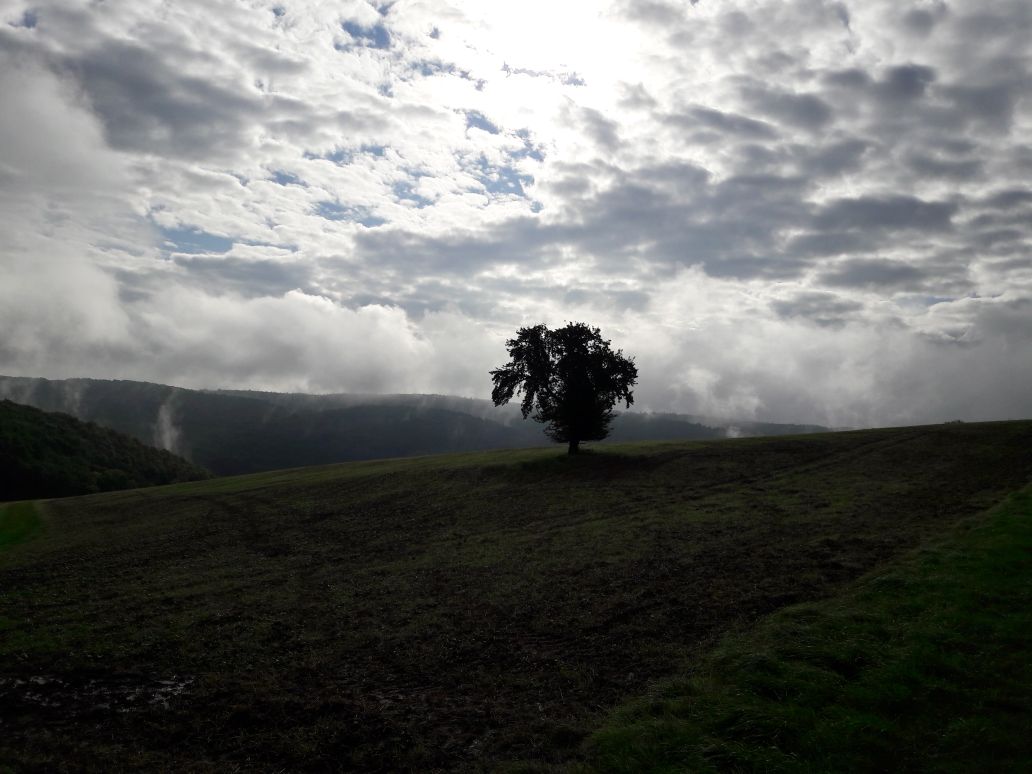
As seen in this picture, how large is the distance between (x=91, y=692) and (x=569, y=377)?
55373 millimetres

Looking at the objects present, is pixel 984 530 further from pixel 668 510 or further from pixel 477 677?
pixel 477 677

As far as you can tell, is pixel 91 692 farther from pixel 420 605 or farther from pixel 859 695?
pixel 859 695

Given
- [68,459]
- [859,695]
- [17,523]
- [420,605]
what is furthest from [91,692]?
[68,459]

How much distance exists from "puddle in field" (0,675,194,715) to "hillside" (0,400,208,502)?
14212 centimetres

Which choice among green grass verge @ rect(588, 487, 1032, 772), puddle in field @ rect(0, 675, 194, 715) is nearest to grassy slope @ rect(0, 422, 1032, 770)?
puddle in field @ rect(0, 675, 194, 715)

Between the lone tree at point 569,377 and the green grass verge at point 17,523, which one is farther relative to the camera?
the lone tree at point 569,377

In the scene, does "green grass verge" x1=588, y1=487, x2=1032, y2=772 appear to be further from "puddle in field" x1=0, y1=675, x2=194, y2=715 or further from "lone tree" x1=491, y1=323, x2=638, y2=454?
"lone tree" x1=491, y1=323, x2=638, y2=454

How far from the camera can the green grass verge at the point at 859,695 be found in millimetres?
10524

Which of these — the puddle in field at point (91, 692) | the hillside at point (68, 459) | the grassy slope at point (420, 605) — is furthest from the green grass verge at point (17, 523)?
the hillside at point (68, 459)

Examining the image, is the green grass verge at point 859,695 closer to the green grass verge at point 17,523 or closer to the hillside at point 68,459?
the green grass verge at point 17,523

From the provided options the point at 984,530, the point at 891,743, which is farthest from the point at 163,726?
the point at 984,530

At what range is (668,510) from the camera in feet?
130

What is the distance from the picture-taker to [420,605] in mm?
23438

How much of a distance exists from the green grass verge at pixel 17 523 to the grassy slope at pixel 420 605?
110 inches
